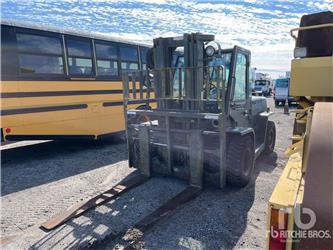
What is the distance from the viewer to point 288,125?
38.5ft

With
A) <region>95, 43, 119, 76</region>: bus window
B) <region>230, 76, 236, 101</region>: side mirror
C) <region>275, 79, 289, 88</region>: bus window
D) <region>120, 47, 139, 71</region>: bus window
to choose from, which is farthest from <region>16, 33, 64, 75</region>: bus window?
<region>275, 79, 289, 88</region>: bus window

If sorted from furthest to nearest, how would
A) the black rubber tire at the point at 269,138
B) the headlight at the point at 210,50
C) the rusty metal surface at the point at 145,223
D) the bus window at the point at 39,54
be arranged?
the black rubber tire at the point at 269,138
the bus window at the point at 39,54
the headlight at the point at 210,50
the rusty metal surface at the point at 145,223

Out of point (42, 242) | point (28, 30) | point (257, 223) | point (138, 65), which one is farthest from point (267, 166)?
point (28, 30)

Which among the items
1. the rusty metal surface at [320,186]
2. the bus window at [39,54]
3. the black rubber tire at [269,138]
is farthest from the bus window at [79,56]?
the rusty metal surface at [320,186]

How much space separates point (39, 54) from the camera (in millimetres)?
6285

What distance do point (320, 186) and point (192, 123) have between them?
3.20 metres

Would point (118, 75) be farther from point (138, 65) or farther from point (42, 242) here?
point (42, 242)

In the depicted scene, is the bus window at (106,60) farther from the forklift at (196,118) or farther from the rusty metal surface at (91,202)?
the rusty metal surface at (91,202)

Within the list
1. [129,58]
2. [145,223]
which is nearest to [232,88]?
[145,223]

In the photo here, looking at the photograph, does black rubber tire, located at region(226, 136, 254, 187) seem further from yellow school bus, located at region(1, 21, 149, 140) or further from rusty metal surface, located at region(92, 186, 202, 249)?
yellow school bus, located at region(1, 21, 149, 140)

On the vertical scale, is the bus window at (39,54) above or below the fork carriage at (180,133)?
above

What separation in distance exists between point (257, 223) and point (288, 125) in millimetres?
Result: 9272

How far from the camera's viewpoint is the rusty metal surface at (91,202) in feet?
11.7

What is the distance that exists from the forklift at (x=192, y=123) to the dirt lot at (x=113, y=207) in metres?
0.23
